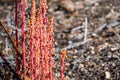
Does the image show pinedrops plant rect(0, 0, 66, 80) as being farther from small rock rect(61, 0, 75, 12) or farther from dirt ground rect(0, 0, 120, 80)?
small rock rect(61, 0, 75, 12)

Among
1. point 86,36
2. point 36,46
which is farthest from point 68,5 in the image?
point 36,46

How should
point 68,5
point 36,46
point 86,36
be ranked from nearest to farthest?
point 36,46 < point 86,36 < point 68,5

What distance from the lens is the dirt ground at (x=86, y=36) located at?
9.84 feet

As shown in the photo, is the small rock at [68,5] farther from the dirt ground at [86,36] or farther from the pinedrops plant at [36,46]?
→ the pinedrops plant at [36,46]

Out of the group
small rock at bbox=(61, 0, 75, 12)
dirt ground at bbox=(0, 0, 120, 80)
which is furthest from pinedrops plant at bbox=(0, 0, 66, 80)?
small rock at bbox=(61, 0, 75, 12)

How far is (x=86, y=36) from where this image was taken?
372 cm

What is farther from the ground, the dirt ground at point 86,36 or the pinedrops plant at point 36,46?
the pinedrops plant at point 36,46

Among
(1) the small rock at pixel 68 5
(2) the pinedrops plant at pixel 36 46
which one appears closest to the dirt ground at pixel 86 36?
(1) the small rock at pixel 68 5

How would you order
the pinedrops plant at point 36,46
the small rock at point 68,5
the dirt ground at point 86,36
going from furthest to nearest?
the small rock at point 68,5
the dirt ground at point 86,36
the pinedrops plant at point 36,46

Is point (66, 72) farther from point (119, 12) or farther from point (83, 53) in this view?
point (119, 12)

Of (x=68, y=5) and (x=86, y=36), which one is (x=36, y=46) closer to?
(x=86, y=36)

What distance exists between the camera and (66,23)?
4348 millimetres

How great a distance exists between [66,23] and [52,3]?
0.59 m

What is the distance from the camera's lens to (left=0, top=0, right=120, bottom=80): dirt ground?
9.84 feet
